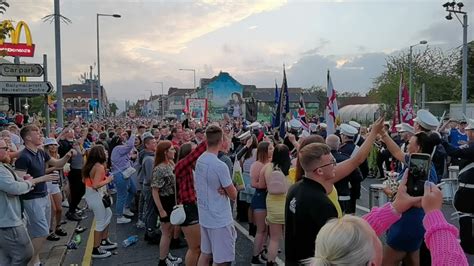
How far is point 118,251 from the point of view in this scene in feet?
23.2

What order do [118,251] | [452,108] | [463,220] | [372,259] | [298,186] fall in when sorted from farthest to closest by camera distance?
[452,108], [118,251], [463,220], [298,186], [372,259]

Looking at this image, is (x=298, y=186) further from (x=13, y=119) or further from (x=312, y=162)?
(x=13, y=119)

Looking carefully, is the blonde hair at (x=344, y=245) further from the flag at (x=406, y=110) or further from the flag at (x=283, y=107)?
the flag at (x=283, y=107)

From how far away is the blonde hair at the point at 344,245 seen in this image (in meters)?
1.55

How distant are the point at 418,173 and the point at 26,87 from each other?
955cm

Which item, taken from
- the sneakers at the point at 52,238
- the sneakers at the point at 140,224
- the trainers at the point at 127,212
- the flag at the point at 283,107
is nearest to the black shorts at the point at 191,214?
the sneakers at the point at 52,238

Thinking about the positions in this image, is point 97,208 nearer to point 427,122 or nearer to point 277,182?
point 277,182

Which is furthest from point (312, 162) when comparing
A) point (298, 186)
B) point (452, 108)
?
point (452, 108)

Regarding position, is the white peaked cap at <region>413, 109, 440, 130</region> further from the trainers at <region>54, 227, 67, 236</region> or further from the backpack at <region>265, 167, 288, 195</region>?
the trainers at <region>54, 227, 67, 236</region>

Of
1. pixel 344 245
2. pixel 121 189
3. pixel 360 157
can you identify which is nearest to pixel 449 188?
pixel 360 157

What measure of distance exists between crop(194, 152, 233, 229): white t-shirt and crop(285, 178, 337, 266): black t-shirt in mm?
1583

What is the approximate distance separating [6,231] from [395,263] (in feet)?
13.3

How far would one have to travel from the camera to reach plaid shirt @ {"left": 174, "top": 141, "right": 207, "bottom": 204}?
5223 millimetres

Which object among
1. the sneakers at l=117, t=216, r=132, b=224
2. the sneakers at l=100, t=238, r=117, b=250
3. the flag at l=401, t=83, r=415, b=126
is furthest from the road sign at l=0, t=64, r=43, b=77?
the flag at l=401, t=83, r=415, b=126
